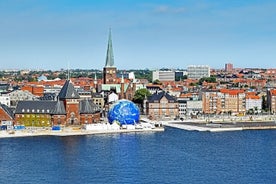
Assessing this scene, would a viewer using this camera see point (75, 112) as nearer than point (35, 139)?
No

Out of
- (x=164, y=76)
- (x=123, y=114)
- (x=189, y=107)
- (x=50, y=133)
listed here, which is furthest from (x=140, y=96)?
(x=164, y=76)

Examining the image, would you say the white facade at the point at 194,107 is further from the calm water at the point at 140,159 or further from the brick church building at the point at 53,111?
the calm water at the point at 140,159

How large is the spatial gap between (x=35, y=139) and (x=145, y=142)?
15.3ft

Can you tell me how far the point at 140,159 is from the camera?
2088 cm

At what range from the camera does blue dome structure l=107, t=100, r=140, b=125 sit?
1216 inches

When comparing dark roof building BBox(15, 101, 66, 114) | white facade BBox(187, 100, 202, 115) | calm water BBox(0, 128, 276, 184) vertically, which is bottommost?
calm water BBox(0, 128, 276, 184)

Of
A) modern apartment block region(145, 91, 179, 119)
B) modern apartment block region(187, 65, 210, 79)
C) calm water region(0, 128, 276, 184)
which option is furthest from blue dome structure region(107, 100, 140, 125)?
modern apartment block region(187, 65, 210, 79)

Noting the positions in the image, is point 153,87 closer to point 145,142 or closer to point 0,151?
point 145,142

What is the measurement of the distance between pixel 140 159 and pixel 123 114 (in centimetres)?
1011

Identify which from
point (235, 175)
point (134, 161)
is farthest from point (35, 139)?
point (235, 175)

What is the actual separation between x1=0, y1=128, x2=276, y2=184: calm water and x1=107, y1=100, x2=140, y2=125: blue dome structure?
2381mm

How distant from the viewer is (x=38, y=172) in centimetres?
1831

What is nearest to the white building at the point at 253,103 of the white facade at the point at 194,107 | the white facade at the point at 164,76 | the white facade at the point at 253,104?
the white facade at the point at 253,104

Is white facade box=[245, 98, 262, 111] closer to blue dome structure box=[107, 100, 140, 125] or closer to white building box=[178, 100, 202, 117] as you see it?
white building box=[178, 100, 202, 117]
